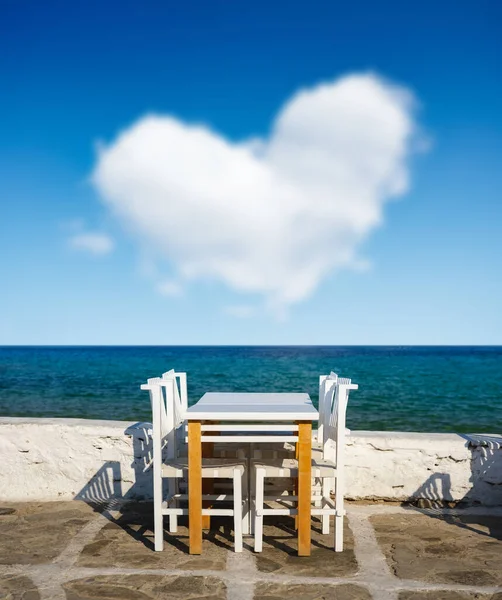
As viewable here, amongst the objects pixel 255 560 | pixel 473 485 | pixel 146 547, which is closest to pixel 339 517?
pixel 255 560

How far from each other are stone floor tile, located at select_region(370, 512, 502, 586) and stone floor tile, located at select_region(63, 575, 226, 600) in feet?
3.77

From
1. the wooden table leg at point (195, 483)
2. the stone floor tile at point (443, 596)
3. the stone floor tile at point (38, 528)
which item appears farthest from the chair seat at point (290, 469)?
the stone floor tile at point (38, 528)

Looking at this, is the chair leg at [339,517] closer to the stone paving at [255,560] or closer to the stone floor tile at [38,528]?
the stone paving at [255,560]

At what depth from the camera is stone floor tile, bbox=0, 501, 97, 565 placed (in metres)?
3.87

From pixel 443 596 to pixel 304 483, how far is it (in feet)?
3.35

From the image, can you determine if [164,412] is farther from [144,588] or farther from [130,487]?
[144,588]

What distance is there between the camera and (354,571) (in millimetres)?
3576

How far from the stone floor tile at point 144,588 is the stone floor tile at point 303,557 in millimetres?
419

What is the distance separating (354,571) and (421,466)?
1.57m

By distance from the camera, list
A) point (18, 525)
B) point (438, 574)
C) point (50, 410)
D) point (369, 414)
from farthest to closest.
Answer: point (50, 410) < point (369, 414) < point (18, 525) < point (438, 574)

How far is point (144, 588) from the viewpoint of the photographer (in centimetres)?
333

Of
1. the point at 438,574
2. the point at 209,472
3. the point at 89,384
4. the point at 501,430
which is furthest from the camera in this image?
the point at 89,384

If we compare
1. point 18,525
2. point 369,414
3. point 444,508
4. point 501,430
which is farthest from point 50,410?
point 444,508

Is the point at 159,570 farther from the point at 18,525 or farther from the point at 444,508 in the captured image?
the point at 444,508
